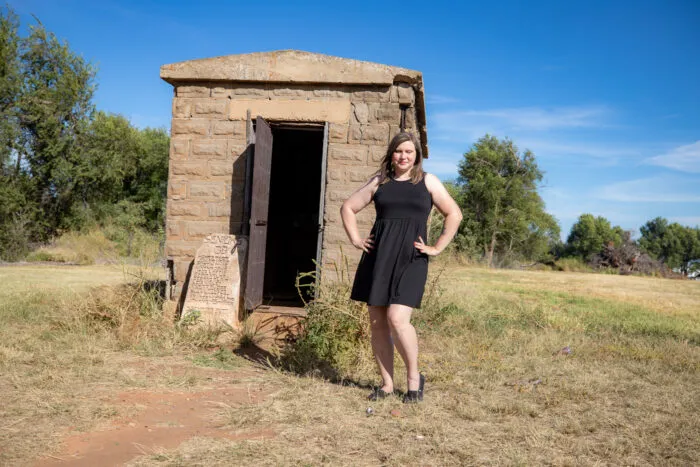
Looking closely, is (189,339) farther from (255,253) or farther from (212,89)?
(212,89)

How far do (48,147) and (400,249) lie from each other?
54.4 ft

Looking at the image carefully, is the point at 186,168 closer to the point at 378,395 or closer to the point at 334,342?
the point at 334,342

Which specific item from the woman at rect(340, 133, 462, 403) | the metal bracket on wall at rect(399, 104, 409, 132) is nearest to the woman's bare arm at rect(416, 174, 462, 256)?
the woman at rect(340, 133, 462, 403)

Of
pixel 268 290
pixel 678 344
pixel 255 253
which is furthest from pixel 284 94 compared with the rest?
pixel 678 344

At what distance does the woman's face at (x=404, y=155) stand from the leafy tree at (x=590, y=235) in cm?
4884

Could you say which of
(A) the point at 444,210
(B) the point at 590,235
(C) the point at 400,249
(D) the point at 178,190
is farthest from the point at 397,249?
(B) the point at 590,235

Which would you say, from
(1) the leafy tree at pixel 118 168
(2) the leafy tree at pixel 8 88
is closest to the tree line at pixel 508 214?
(1) the leafy tree at pixel 118 168

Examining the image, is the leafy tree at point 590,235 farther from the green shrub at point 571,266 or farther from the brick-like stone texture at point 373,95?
the brick-like stone texture at point 373,95

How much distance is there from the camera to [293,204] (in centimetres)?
1139

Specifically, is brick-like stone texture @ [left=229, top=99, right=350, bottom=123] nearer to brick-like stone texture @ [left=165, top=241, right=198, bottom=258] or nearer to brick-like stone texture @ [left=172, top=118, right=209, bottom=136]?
brick-like stone texture @ [left=172, top=118, right=209, bottom=136]

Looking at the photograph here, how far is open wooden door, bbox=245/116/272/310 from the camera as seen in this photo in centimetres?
627

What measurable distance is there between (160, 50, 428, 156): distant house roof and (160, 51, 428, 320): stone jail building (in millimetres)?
12

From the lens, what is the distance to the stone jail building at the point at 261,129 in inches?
260

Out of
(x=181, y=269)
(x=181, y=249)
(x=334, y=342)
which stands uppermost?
(x=181, y=249)
